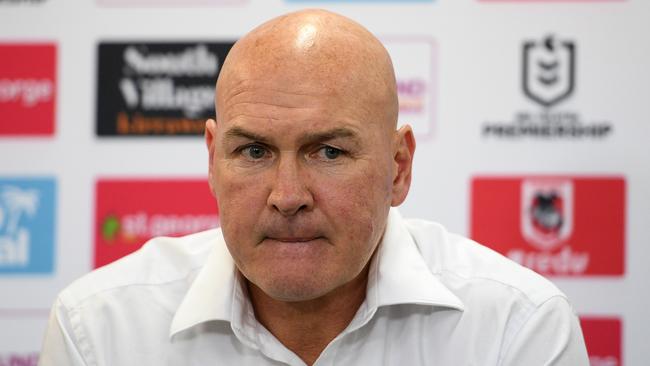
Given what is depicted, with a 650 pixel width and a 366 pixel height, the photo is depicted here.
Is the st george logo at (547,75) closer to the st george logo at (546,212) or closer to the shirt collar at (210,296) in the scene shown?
the st george logo at (546,212)

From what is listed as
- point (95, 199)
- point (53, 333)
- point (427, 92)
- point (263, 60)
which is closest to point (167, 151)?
point (95, 199)

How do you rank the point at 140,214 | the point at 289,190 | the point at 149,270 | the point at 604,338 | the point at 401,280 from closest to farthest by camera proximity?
the point at 289,190
the point at 401,280
the point at 149,270
the point at 604,338
the point at 140,214

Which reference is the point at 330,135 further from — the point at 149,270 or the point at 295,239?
the point at 149,270

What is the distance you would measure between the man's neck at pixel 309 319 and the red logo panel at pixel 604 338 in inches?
43.6

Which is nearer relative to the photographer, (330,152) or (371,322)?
(330,152)

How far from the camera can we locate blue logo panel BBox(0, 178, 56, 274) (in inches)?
106

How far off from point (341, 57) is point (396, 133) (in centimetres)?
23

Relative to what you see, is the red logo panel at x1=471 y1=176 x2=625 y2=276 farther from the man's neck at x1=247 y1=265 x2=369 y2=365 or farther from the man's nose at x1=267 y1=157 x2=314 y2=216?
the man's nose at x1=267 y1=157 x2=314 y2=216

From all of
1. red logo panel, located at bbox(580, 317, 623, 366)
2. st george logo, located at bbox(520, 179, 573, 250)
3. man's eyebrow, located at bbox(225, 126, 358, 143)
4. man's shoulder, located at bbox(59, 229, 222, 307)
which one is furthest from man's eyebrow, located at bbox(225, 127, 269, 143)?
red logo panel, located at bbox(580, 317, 623, 366)

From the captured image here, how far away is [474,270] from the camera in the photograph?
1.82 meters

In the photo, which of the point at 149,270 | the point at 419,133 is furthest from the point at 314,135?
the point at 419,133

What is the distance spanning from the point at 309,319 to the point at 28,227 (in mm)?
1329

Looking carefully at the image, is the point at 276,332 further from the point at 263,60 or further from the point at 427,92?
the point at 427,92

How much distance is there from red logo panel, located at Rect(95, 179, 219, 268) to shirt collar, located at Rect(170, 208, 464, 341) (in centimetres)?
86
